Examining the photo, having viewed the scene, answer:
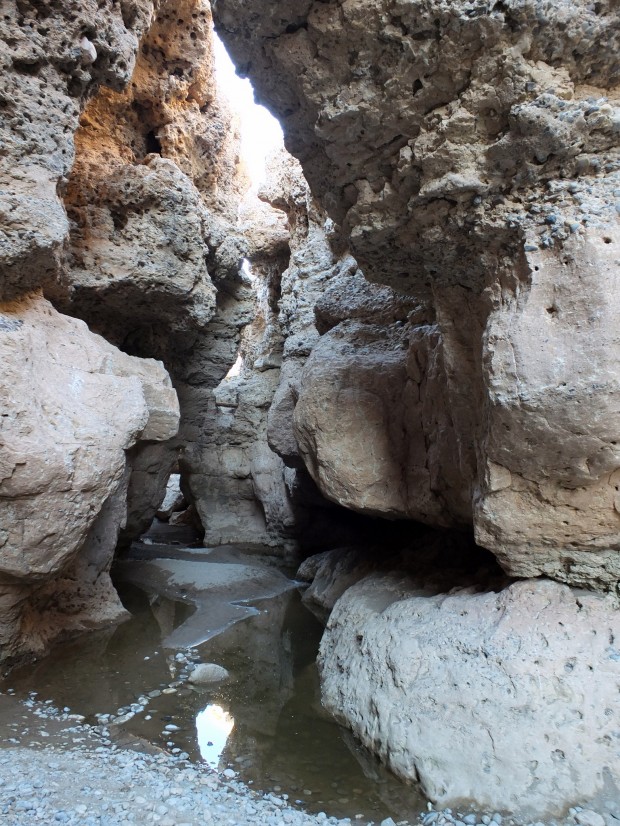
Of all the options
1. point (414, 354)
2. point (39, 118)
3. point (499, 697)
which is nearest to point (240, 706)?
point (499, 697)

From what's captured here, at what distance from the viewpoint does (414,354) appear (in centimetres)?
551

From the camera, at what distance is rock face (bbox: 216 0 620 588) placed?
3.27 m

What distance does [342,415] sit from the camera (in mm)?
5711

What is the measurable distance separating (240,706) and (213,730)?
0.46m

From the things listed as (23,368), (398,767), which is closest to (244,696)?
(398,767)

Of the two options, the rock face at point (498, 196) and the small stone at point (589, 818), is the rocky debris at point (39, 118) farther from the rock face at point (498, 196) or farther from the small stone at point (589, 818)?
the small stone at point (589, 818)

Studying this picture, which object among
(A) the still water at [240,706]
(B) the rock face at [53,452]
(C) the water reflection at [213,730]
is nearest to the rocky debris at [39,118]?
(B) the rock face at [53,452]

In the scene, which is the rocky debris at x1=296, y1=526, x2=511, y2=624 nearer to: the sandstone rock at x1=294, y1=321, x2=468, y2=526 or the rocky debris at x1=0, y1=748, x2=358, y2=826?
the sandstone rock at x1=294, y1=321, x2=468, y2=526

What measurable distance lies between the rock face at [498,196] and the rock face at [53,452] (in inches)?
107

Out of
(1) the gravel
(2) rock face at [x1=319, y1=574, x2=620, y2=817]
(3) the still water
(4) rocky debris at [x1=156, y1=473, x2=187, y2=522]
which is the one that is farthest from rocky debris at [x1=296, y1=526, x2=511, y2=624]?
(4) rocky debris at [x1=156, y1=473, x2=187, y2=522]

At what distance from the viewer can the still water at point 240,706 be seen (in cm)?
338

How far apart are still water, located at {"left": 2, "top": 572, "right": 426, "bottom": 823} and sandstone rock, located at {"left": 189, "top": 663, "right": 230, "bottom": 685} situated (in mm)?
74

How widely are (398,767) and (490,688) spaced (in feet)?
2.51

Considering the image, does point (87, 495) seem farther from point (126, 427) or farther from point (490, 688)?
point (490, 688)
